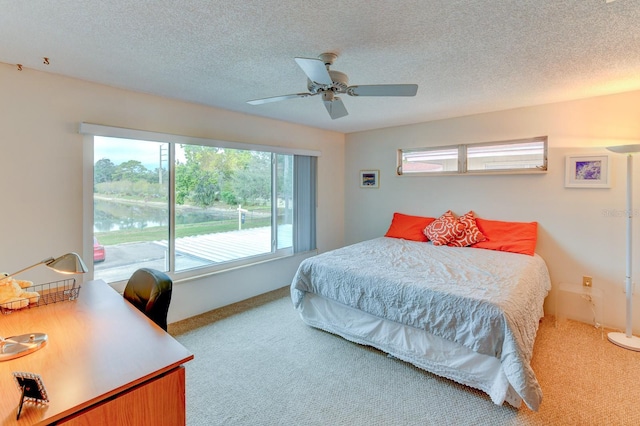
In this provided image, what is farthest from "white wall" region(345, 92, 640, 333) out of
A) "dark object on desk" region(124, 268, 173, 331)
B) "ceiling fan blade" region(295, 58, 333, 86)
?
"dark object on desk" region(124, 268, 173, 331)

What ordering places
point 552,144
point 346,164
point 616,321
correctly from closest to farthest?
point 616,321 < point 552,144 < point 346,164

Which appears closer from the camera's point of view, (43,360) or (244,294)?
(43,360)

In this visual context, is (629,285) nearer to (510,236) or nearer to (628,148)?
(510,236)

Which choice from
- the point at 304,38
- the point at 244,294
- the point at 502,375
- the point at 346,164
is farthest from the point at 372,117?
the point at 502,375

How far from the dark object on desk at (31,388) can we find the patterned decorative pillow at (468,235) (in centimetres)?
374

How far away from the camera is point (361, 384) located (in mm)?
2203

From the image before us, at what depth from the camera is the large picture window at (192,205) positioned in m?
2.86

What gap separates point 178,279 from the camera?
3.25 meters

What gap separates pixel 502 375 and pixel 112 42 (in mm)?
3255

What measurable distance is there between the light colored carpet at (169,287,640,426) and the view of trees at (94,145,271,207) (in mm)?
1418

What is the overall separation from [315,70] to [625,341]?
3549mm

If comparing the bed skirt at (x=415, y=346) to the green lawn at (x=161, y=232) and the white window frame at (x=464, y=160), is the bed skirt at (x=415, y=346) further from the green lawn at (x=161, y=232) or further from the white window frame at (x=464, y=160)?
the white window frame at (x=464, y=160)

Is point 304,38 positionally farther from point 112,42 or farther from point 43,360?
point 43,360

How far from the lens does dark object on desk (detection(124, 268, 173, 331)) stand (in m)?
1.70
